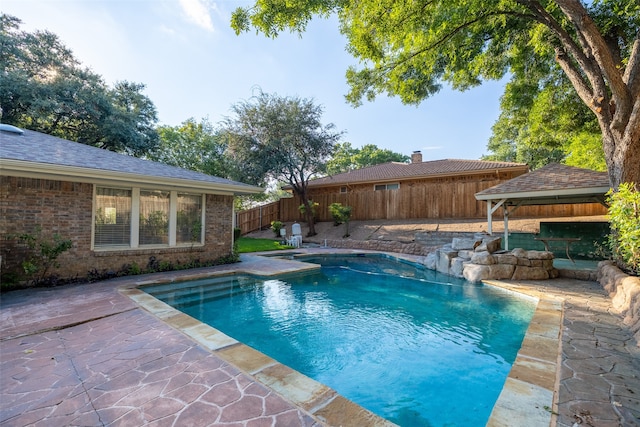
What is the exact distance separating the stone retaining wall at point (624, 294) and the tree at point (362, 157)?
1155 inches

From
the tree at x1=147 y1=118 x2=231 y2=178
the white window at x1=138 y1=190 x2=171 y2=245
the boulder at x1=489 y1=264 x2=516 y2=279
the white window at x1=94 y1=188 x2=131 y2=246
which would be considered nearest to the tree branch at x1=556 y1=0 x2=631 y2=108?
the boulder at x1=489 y1=264 x2=516 y2=279

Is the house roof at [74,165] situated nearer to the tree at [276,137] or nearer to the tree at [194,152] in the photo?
the tree at [276,137]

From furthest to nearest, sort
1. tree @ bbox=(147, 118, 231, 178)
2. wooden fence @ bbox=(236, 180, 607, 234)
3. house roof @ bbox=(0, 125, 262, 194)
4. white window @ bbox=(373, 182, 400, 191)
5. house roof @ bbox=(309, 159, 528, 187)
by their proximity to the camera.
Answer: tree @ bbox=(147, 118, 231, 178), white window @ bbox=(373, 182, 400, 191), house roof @ bbox=(309, 159, 528, 187), wooden fence @ bbox=(236, 180, 607, 234), house roof @ bbox=(0, 125, 262, 194)

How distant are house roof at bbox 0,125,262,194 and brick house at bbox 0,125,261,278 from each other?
0.02 m

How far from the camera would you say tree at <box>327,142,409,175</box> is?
114 feet

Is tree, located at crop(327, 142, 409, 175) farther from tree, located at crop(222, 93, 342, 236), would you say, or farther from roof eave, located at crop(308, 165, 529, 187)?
tree, located at crop(222, 93, 342, 236)

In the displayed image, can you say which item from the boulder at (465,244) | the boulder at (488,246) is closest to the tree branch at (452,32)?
the boulder at (488,246)

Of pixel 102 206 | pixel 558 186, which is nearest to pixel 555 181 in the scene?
pixel 558 186

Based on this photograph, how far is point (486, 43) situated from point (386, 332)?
945cm

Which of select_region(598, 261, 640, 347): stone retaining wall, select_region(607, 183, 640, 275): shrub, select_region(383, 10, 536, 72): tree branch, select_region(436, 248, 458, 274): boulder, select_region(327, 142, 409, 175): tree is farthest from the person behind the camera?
select_region(327, 142, 409, 175): tree

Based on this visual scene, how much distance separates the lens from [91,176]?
5852 millimetres

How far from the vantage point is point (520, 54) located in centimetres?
834

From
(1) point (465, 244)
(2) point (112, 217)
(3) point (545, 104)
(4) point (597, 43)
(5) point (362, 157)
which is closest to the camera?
(4) point (597, 43)

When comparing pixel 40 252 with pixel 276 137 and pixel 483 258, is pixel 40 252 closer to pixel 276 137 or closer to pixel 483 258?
pixel 483 258
